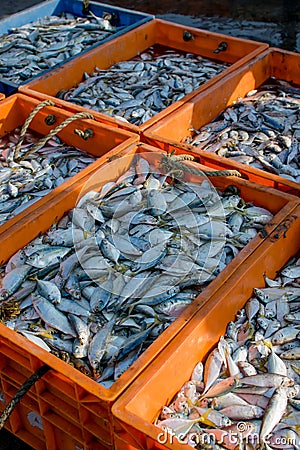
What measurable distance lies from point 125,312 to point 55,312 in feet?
1.08

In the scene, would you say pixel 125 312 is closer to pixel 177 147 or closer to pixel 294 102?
pixel 177 147

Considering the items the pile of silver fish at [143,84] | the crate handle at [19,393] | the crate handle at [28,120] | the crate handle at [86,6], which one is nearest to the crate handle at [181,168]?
the pile of silver fish at [143,84]

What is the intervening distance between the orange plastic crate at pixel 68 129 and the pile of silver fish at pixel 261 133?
65 centimetres

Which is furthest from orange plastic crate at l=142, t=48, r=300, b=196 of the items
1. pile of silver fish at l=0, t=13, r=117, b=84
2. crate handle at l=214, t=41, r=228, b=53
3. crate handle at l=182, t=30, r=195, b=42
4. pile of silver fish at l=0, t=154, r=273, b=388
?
pile of silver fish at l=0, t=13, r=117, b=84

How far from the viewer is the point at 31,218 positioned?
3.06 m

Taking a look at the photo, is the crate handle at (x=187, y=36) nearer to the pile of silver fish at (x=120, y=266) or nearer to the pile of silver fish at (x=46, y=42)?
the pile of silver fish at (x=46, y=42)

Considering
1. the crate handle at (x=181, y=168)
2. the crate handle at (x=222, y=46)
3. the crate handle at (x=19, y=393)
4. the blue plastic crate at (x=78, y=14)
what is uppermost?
the blue plastic crate at (x=78, y=14)

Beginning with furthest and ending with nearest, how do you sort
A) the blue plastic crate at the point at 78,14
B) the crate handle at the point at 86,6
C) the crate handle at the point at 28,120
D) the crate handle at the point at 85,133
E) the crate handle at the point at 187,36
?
the crate handle at the point at 86,6, the blue plastic crate at the point at 78,14, the crate handle at the point at 187,36, the crate handle at the point at 28,120, the crate handle at the point at 85,133

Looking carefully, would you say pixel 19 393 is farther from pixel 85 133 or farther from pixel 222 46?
pixel 222 46

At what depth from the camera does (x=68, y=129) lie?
4062 millimetres

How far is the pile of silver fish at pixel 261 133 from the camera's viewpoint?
384 centimetres

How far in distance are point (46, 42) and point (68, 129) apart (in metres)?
1.96

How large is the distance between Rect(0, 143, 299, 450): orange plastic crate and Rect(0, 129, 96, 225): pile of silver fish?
0.44m

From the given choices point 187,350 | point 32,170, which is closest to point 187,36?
point 32,170
